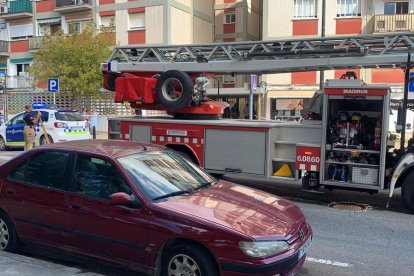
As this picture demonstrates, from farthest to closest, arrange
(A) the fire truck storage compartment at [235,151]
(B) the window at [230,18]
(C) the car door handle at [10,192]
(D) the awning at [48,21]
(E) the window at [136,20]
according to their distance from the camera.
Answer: (B) the window at [230,18], (D) the awning at [48,21], (E) the window at [136,20], (A) the fire truck storage compartment at [235,151], (C) the car door handle at [10,192]

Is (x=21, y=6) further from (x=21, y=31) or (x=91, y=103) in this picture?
(x=91, y=103)

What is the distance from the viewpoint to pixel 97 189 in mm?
4734

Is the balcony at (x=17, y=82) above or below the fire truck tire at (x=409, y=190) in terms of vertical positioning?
above

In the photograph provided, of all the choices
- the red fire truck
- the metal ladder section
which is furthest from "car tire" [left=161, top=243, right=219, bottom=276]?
the metal ladder section

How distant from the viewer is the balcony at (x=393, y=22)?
27500 mm

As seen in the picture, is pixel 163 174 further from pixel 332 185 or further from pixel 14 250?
pixel 332 185

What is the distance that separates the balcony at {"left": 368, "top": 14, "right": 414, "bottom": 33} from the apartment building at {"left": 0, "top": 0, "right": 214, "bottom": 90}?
1367cm

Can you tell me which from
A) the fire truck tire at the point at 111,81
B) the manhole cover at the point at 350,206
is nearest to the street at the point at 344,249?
the manhole cover at the point at 350,206

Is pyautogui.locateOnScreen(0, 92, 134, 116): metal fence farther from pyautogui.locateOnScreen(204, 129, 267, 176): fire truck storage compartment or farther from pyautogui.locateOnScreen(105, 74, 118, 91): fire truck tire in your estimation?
pyautogui.locateOnScreen(204, 129, 267, 176): fire truck storage compartment

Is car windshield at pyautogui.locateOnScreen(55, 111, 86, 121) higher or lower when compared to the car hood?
higher

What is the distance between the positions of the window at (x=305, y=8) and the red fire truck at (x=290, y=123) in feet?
69.9

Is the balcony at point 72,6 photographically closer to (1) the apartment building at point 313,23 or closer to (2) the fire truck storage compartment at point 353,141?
(1) the apartment building at point 313,23

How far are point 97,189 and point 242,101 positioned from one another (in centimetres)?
3041

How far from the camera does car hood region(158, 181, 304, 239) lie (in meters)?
4.09
